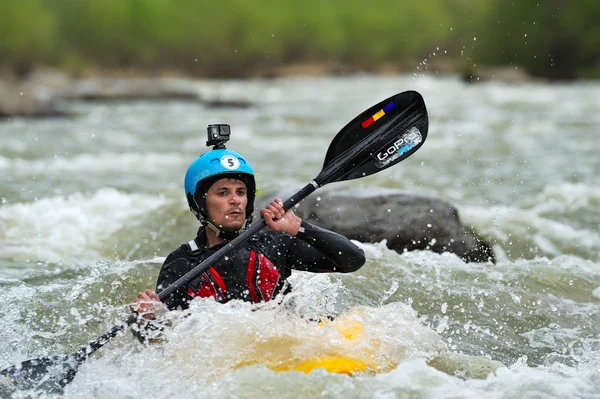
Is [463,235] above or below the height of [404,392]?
above

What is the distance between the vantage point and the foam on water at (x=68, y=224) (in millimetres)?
6797

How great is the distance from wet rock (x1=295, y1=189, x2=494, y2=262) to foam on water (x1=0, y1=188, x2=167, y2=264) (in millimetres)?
1918

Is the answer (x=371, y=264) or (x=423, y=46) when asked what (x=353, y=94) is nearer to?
(x=371, y=264)

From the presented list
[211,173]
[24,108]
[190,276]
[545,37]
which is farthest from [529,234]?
[545,37]

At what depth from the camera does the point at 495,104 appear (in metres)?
22.8

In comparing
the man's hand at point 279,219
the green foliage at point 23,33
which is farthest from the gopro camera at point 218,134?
the green foliage at point 23,33

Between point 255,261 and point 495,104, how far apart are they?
65.5ft

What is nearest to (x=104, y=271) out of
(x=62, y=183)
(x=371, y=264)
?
(x=371, y=264)

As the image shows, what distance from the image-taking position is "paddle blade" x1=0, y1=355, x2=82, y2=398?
3684 millimetres

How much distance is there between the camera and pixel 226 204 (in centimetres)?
391

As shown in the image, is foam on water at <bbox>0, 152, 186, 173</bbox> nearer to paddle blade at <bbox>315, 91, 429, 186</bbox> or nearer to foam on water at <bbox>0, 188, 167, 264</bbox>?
foam on water at <bbox>0, 188, 167, 264</bbox>

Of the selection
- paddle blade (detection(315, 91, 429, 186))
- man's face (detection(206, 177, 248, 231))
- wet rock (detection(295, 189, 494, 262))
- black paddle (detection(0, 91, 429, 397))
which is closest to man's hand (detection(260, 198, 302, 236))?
man's face (detection(206, 177, 248, 231))

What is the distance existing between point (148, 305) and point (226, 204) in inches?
23.8

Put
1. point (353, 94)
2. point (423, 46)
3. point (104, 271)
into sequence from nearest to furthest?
point (104, 271)
point (353, 94)
point (423, 46)
